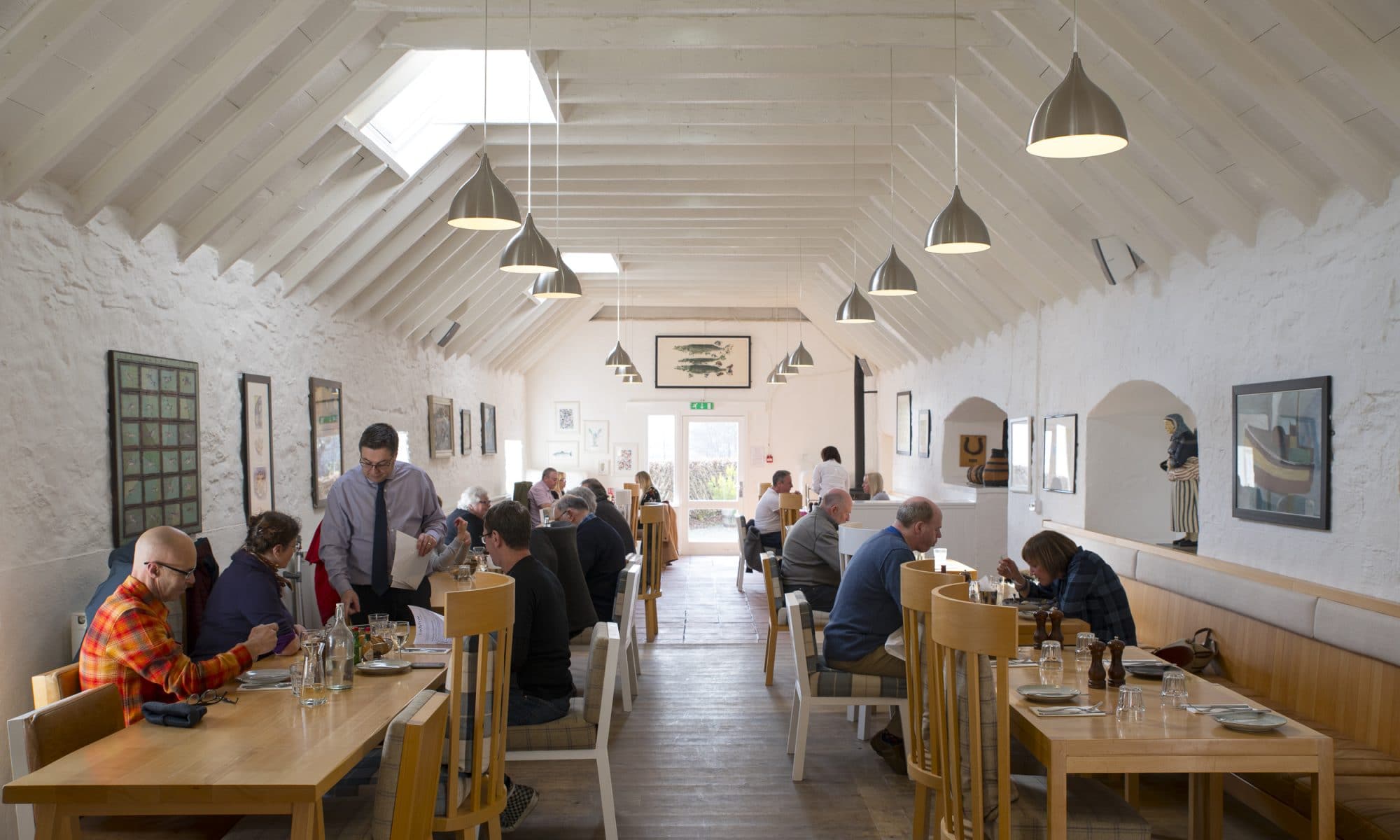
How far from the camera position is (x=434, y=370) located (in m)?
11.1

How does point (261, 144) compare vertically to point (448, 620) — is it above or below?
above

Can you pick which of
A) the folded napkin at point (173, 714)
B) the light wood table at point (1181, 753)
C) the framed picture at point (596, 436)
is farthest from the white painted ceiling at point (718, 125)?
the framed picture at point (596, 436)

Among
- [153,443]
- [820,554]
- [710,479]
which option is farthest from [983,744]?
[710,479]

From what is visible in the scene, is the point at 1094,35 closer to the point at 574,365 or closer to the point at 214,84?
the point at 214,84

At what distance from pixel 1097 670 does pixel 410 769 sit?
2572 millimetres

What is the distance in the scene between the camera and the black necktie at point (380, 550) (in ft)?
17.3

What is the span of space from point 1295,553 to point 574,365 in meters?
12.6

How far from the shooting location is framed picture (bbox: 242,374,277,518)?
623 cm

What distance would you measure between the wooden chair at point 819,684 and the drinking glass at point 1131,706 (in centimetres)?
168

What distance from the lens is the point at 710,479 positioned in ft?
54.6

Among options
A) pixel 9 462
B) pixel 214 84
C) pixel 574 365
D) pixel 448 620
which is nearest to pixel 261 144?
pixel 214 84

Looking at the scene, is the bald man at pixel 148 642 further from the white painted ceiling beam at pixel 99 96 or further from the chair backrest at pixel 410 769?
the white painted ceiling beam at pixel 99 96

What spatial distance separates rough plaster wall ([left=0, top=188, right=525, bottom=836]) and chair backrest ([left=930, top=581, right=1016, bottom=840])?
144 inches

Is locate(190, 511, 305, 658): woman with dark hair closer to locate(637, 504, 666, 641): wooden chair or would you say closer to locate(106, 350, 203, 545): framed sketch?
locate(106, 350, 203, 545): framed sketch
